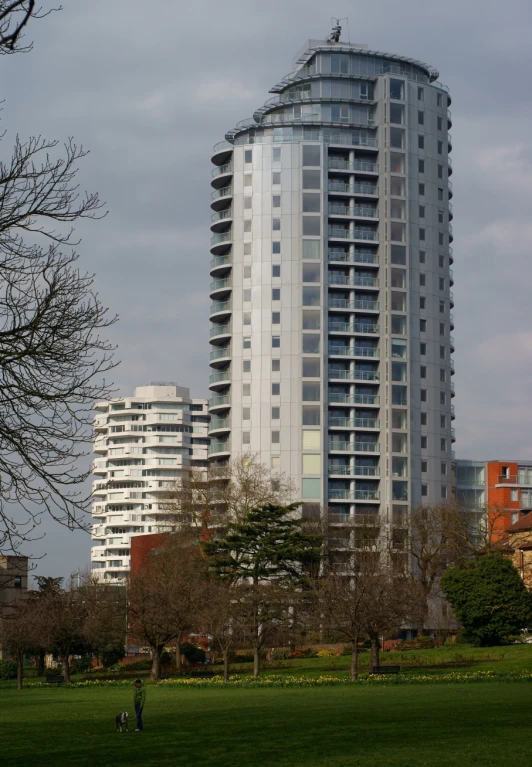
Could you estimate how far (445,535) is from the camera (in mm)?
92125

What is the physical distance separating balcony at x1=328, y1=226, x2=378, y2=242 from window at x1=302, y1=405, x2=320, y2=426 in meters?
19.3

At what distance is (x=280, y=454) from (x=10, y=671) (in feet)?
119

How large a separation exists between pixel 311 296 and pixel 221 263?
36.3 feet

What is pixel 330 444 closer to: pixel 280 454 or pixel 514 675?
pixel 280 454

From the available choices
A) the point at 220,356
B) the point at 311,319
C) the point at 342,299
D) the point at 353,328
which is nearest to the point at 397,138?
the point at 342,299

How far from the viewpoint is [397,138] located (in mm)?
119000

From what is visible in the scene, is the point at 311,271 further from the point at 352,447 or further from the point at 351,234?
the point at 352,447

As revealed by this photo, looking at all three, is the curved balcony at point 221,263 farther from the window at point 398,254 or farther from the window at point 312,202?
the window at point 398,254

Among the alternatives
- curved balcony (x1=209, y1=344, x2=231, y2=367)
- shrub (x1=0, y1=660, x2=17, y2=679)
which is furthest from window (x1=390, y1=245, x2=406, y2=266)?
shrub (x1=0, y1=660, x2=17, y2=679)

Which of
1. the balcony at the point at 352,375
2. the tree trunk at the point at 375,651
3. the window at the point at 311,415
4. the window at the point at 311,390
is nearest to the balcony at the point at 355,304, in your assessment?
the balcony at the point at 352,375

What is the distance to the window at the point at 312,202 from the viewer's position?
116 meters

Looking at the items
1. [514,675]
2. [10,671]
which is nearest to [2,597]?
[10,671]

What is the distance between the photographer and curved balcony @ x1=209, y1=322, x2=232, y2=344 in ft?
380

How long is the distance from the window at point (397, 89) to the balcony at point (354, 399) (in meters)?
34.4
